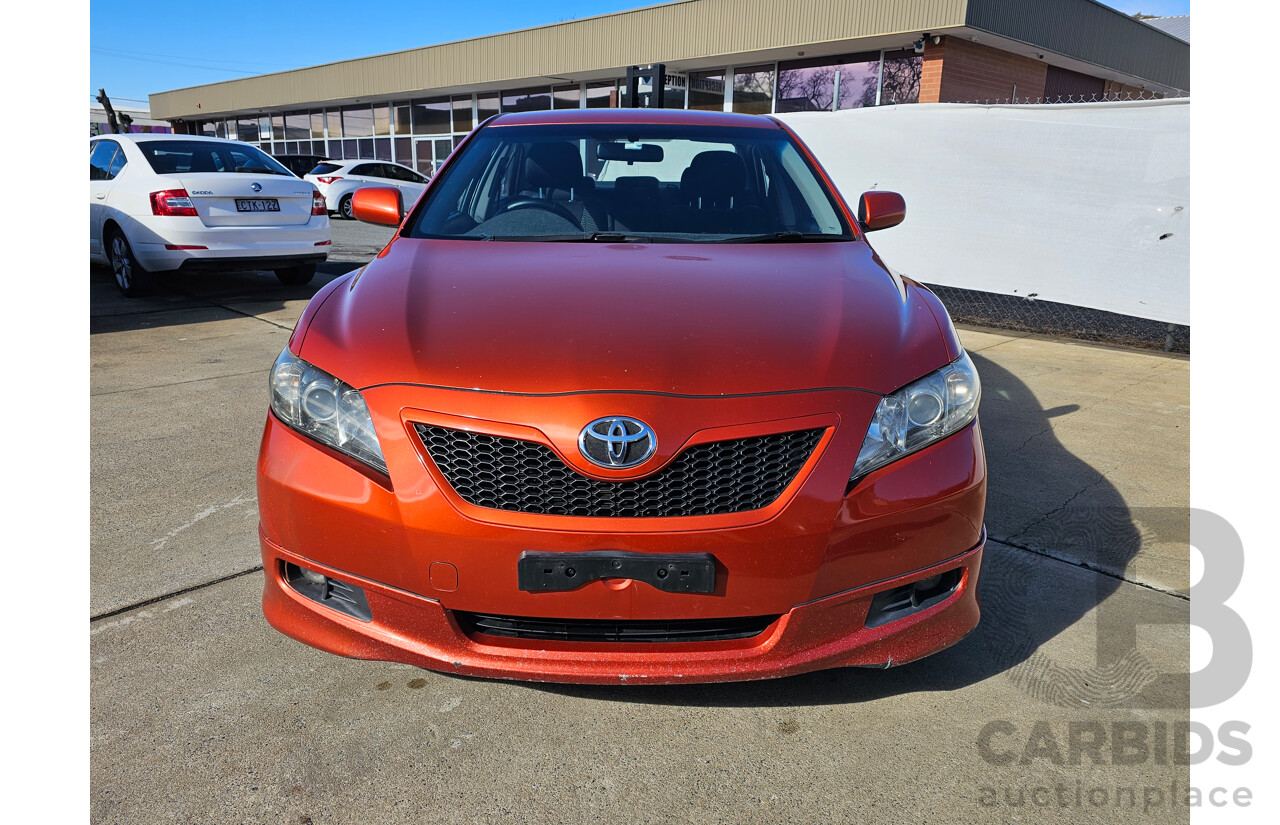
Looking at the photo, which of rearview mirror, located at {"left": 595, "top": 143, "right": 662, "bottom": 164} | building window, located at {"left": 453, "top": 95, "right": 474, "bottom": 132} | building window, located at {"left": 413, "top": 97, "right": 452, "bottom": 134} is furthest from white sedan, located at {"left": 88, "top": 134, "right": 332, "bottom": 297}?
building window, located at {"left": 413, "top": 97, "right": 452, "bottom": 134}

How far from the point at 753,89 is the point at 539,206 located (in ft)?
54.0

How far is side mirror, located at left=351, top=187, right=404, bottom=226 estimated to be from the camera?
3.37 m

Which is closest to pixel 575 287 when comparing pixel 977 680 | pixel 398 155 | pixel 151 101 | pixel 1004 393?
pixel 977 680

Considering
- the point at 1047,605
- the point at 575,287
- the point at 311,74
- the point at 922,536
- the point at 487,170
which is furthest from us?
the point at 311,74

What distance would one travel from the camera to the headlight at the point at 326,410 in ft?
6.26

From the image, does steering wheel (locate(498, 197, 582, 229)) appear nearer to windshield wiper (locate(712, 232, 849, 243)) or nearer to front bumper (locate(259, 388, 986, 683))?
windshield wiper (locate(712, 232, 849, 243))

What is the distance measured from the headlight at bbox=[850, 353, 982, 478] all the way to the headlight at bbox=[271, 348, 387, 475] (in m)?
1.10

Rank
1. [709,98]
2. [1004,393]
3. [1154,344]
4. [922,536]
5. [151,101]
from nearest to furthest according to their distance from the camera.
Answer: [922,536], [1004,393], [1154,344], [709,98], [151,101]

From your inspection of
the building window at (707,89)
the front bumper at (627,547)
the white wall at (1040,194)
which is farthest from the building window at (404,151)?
the front bumper at (627,547)

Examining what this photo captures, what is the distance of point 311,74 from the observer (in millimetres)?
29609

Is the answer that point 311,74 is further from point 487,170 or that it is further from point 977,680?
point 977,680

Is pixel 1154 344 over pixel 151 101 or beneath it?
beneath

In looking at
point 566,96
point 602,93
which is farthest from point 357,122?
point 602,93

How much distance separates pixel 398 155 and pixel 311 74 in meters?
5.41
